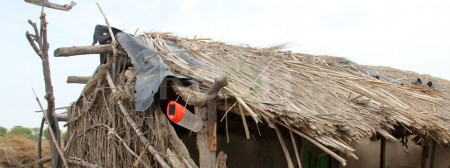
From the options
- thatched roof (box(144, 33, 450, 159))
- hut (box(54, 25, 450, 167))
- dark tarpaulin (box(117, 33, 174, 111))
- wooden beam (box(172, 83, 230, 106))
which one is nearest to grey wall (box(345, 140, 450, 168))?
thatched roof (box(144, 33, 450, 159))

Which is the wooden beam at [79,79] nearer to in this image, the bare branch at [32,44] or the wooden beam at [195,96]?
the bare branch at [32,44]

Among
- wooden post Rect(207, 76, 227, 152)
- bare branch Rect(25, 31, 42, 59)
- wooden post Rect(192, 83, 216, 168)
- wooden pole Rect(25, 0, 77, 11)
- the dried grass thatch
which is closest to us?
wooden post Rect(207, 76, 227, 152)

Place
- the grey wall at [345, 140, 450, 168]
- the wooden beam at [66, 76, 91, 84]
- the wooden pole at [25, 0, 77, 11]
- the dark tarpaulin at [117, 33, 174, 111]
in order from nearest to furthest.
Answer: the dark tarpaulin at [117, 33, 174, 111]
the wooden pole at [25, 0, 77, 11]
the wooden beam at [66, 76, 91, 84]
the grey wall at [345, 140, 450, 168]

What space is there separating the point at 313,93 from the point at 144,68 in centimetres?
179

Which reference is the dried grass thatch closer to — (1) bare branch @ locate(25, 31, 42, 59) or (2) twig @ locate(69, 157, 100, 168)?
(2) twig @ locate(69, 157, 100, 168)

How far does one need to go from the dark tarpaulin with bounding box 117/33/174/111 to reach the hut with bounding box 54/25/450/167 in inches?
0.4

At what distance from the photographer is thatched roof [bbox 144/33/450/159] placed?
12.9ft

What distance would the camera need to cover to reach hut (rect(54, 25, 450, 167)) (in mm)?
4000

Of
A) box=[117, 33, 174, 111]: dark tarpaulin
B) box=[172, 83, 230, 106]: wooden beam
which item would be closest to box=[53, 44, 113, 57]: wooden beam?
box=[117, 33, 174, 111]: dark tarpaulin

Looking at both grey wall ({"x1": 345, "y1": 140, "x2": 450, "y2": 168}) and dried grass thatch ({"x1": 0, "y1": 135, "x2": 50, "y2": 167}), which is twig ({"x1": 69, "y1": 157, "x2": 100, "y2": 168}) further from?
grey wall ({"x1": 345, "y1": 140, "x2": 450, "y2": 168})

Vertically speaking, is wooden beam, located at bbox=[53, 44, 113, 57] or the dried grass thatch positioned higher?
wooden beam, located at bbox=[53, 44, 113, 57]

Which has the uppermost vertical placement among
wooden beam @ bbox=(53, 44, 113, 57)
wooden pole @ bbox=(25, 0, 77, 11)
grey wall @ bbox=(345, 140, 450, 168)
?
wooden pole @ bbox=(25, 0, 77, 11)

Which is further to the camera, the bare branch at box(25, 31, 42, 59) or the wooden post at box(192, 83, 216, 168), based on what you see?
the bare branch at box(25, 31, 42, 59)

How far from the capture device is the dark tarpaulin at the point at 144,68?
14.5 feet
